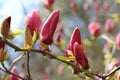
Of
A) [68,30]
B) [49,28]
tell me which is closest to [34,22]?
[49,28]

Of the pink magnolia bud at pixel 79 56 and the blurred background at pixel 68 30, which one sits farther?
the blurred background at pixel 68 30

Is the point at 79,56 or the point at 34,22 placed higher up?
the point at 34,22

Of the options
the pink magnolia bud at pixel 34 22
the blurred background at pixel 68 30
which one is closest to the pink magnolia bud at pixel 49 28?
the pink magnolia bud at pixel 34 22

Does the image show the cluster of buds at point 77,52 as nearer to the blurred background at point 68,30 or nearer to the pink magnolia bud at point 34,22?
the pink magnolia bud at point 34,22

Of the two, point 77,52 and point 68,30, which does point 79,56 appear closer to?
point 77,52

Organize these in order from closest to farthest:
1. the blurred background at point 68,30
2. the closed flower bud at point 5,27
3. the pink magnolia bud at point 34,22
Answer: the closed flower bud at point 5,27 → the pink magnolia bud at point 34,22 → the blurred background at point 68,30

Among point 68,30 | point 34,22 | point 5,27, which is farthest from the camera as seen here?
point 68,30

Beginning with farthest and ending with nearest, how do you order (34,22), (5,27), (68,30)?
(68,30), (34,22), (5,27)
